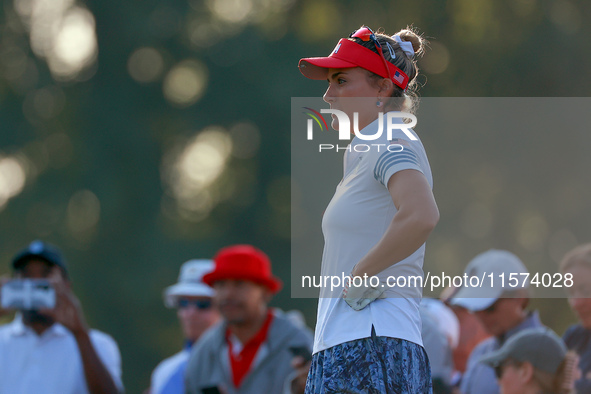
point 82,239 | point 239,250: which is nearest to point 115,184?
point 82,239

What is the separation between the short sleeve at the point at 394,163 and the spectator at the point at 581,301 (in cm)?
193

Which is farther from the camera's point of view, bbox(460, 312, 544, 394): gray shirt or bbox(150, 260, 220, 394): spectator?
bbox(150, 260, 220, 394): spectator

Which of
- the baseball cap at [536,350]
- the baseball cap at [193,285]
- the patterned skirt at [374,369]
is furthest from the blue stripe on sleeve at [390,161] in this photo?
the baseball cap at [193,285]

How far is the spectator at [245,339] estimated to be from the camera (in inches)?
181

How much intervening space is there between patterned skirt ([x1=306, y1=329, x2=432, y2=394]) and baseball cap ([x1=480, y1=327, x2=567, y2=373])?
1.65 metres

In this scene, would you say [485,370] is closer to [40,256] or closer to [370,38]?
[370,38]

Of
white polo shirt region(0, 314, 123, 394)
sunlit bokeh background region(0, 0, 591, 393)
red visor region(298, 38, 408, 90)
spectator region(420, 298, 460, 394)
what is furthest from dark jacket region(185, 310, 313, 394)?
sunlit bokeh background region(0, 0, 591, 393)

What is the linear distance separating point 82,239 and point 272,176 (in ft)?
11.5

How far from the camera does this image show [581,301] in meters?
3.90

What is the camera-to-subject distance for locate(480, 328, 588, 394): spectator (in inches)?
146

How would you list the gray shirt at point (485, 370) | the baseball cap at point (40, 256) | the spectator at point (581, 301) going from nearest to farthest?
1. the spectator at point (581, 301)
2. the gray shirt at point (485, 370)
3. the baseball cap at point (40, 256)

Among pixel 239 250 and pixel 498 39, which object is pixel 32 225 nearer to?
pixel 498 39

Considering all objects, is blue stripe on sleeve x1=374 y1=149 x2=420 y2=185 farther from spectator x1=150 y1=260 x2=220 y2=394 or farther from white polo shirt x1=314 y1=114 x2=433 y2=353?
spectator x1=150 y1=260 x2=220 y2=394

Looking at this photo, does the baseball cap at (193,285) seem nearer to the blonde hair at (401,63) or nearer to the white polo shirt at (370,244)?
the blonde hair at (401,63)
